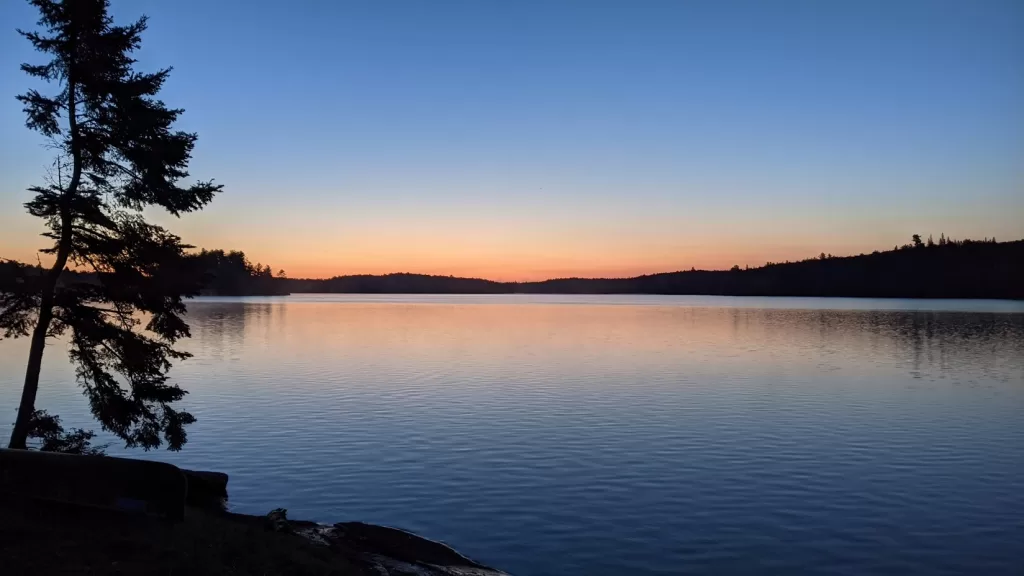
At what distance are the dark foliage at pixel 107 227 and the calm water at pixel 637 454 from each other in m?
5.33

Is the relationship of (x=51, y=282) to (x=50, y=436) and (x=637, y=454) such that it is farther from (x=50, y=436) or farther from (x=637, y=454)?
(x=637, y=454)

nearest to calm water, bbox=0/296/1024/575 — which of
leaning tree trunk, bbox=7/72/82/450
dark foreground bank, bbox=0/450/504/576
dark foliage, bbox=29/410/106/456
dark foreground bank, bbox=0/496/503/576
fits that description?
dark foreground bank, bbox=0/496/503/576

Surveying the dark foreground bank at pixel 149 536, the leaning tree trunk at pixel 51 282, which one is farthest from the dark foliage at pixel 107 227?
the dark foreground bank at pixel 149 536

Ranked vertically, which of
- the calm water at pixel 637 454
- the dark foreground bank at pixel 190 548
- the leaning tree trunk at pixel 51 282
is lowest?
the calm water at pixel 637 454

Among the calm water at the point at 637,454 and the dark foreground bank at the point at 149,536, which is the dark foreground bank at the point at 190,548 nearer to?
the dark foreground bank at the point at 149,536

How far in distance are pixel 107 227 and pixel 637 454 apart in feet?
63.6

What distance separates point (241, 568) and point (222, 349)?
→ 199 feet

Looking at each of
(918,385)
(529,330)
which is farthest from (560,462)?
(529,330)

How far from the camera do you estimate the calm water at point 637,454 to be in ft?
57.2

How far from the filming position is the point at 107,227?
69.1 feet

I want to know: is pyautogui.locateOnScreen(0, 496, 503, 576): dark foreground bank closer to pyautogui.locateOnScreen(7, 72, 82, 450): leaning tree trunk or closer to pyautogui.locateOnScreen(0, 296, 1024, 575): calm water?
pyautogui.locateOnScreen(0, 296, 1024, 575): calm water

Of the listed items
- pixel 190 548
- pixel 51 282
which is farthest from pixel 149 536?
pixel 51 282

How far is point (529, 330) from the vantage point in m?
101

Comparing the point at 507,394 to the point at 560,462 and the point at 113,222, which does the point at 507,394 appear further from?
the point at 113,222
